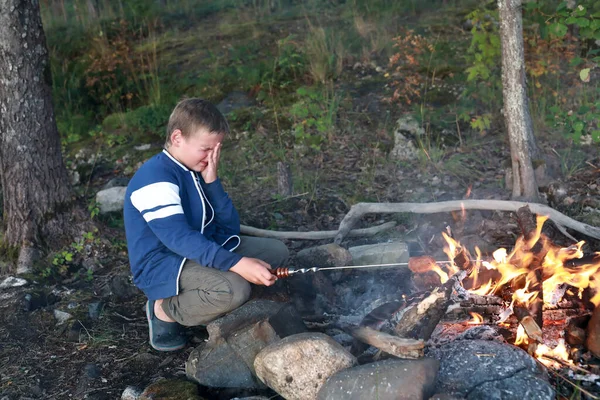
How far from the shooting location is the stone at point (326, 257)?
4.50 metres

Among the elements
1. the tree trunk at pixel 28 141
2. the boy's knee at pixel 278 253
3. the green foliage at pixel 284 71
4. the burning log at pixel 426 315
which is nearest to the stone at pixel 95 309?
the tree trunk at pixel 28 141

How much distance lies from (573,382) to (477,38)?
148 inches

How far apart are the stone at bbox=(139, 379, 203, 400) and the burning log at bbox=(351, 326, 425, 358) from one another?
95 centimetres

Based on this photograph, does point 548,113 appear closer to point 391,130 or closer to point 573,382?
point 391,130

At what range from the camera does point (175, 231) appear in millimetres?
3717

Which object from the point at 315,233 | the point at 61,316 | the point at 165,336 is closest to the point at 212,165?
the point at 165,336

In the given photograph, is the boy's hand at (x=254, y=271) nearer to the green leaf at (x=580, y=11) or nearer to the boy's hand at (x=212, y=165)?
the boy's hand at (x=212, y=165)

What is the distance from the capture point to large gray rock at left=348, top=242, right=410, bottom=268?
14.9ft

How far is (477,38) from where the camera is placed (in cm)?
608

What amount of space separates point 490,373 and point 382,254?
1.57 meters

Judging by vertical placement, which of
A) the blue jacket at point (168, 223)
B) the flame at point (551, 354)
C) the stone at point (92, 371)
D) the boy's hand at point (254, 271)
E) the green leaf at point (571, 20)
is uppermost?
the green leaf at point (571, 20)

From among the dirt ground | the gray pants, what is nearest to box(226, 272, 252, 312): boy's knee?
the gray pants

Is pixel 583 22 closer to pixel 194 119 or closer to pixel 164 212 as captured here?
pixel 194 119

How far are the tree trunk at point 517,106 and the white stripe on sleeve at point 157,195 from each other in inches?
113
